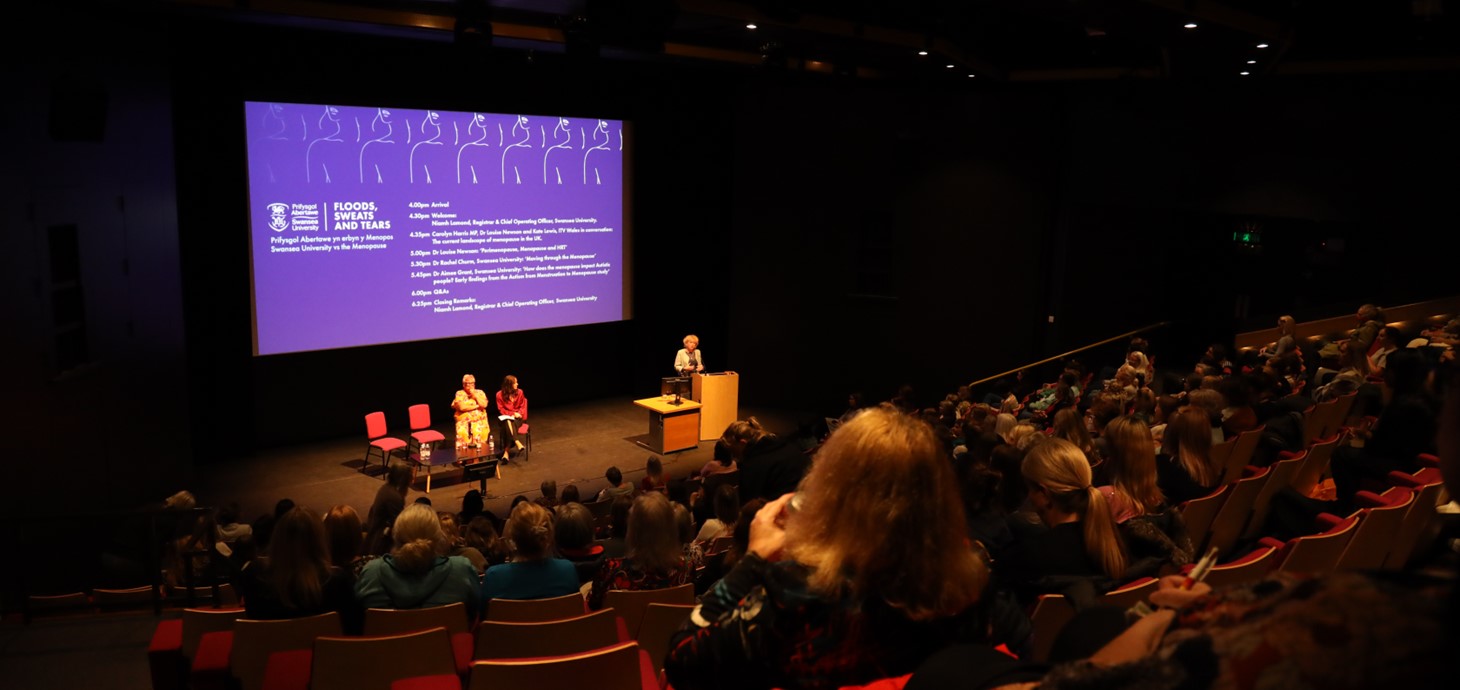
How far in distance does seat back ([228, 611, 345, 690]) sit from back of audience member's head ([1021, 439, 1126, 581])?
2429 millimetres

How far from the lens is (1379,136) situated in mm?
9797

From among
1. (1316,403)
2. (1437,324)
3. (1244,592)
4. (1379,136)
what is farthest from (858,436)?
(1379,136)

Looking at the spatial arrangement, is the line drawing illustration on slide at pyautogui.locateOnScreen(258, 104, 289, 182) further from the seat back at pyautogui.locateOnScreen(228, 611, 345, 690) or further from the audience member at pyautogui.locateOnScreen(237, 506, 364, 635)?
the seat back at pyautogui.locateOnScreen(228, 611, 345, 690)

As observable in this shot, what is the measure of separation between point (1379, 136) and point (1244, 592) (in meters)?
11.1

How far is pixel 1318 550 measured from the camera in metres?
3.66

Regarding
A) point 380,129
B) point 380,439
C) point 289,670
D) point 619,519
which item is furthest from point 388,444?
point 289,670

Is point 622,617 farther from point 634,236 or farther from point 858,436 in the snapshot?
point 634,236

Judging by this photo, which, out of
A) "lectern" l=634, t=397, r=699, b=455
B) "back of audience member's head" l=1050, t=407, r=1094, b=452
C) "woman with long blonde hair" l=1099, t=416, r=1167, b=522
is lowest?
"lectern" l=634, t=397, r=699, b=455

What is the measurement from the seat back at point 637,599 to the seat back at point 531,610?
9.7 inches

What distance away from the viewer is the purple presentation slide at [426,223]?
33.1ft

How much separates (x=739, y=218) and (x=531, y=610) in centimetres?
1028

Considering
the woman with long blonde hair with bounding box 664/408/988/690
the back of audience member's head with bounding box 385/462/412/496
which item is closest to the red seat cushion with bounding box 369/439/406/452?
the back of audience member's head with bounding box 385/462/412/496

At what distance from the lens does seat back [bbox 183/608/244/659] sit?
368cm

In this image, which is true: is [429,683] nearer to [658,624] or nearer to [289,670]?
[289,670]
